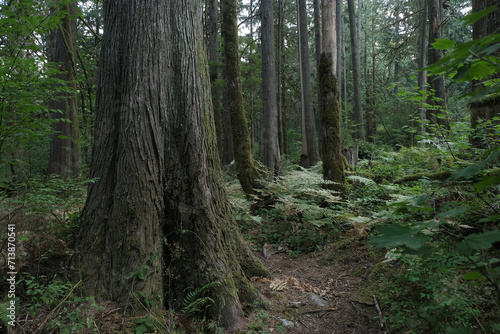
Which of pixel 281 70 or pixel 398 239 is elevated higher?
pixel 281 70

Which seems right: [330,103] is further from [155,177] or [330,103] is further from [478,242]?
[478,242]

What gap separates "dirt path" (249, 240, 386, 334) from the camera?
3.12 metres

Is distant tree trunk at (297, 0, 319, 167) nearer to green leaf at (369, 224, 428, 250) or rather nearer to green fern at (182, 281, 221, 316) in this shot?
green fern at (182, 281, 221, 316)

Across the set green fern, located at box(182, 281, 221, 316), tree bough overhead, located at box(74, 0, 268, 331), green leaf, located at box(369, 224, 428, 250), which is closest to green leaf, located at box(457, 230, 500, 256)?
green leaf, located at box(369, 224, 428, 250)

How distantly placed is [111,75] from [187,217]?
1.74 m

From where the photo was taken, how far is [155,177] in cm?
294

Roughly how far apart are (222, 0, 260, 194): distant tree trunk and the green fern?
470 centimetres

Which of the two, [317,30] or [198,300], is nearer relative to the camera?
[198,300]

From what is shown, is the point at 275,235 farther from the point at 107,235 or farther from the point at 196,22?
the point at 196,22

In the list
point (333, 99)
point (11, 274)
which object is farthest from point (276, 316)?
point (333, 99)

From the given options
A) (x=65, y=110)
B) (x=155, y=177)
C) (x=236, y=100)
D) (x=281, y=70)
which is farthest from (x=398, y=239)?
(x=281, y=70)

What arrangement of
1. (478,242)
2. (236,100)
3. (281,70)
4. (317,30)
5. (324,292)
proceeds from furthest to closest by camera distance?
(281,70) → (317,30) → (236,100) → (324,292) → (478,242)

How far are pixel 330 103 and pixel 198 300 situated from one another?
5027 millimetres

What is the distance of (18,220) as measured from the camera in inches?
114
